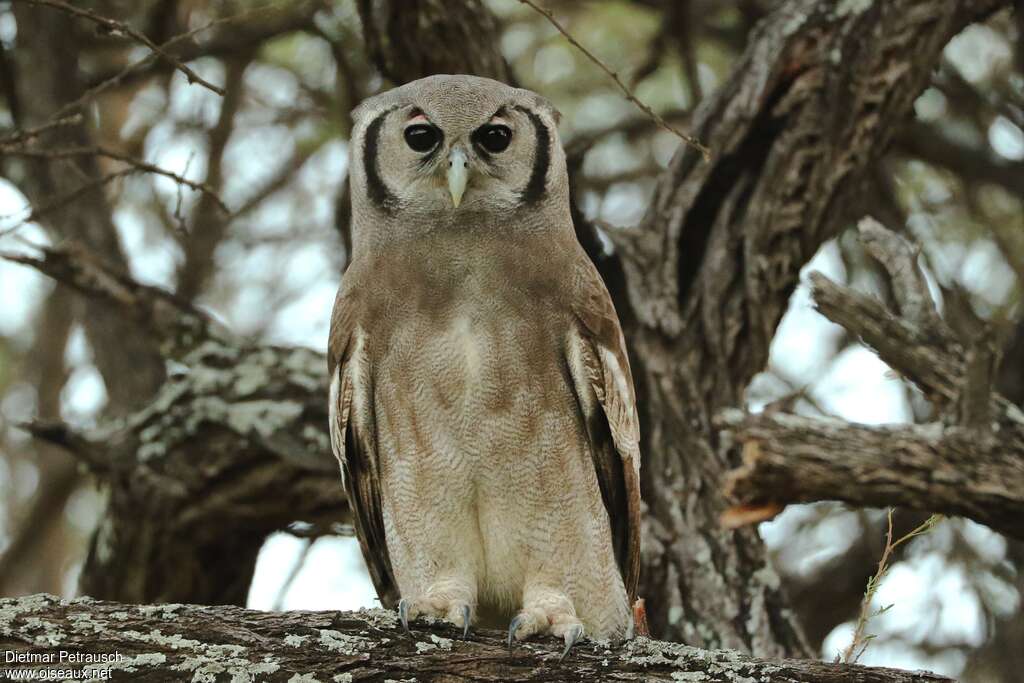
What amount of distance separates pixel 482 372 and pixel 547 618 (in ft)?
2.58

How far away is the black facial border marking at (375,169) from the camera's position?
3953 millimetres

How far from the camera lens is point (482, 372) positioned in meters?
3.72

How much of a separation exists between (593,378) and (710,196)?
179cm

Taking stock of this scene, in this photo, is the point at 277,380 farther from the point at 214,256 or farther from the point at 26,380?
the point at 26,380

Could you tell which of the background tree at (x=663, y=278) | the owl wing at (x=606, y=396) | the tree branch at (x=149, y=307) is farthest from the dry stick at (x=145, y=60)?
the tree branch at (x=149, y=307)

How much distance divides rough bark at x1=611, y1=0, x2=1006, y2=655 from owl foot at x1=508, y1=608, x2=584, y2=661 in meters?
1.41

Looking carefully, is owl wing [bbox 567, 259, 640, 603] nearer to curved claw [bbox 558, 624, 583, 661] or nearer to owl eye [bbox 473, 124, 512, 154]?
owl eye [bbox 473, 124, 512, 154]

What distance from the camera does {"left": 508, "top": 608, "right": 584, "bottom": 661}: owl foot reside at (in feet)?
10.9

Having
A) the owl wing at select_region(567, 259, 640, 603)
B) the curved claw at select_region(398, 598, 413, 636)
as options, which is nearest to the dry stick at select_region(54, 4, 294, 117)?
the owl wing at select_region(567, 259, 640, 603)

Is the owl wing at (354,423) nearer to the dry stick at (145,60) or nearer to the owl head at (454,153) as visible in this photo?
the owl head at (454,153)

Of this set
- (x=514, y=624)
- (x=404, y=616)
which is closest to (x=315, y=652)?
(x=404, y=616)

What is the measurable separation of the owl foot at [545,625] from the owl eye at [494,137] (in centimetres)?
148

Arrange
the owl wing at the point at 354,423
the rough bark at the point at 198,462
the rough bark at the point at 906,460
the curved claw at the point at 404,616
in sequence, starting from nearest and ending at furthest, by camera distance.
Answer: the curved claw at the point at 404,616
the rough bark at the point at 906,460
the owl wing at the point at 354,423
the rough bark at the point at 198,462

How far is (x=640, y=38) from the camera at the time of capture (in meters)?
7.85
